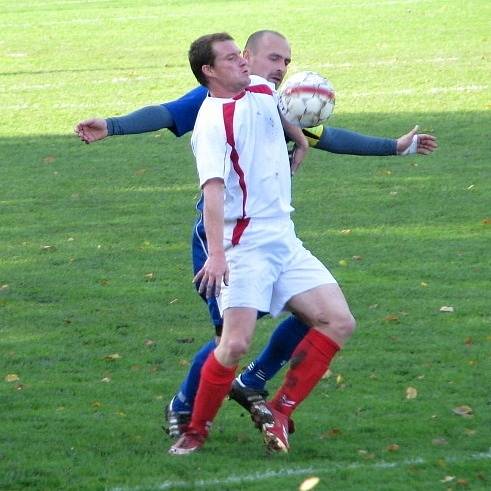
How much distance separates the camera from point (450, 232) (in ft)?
34.0

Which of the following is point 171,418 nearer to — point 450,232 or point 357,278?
point 357,278

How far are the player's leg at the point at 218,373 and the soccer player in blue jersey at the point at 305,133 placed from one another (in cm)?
13

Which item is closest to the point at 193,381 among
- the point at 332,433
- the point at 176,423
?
the point at 176,423

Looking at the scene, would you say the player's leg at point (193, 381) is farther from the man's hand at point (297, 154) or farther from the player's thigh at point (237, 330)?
the man's hand at point (297, 154)

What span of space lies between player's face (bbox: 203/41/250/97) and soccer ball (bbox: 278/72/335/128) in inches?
14.6

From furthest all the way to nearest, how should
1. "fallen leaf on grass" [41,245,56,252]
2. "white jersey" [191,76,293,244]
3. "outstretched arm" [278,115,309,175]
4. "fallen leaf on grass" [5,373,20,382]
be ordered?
"fallen leaf on grass" [41,245,56,252]
"fallen leaf on grass" [5,373,20,382]
"outstretched arm" [278,115,309,175]
"white jersey" [191,76,293,244]

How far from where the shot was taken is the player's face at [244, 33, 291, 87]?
5.96 metres

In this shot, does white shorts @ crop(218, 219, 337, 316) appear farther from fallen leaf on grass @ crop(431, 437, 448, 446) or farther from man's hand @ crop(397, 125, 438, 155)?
fallen leaf on grass @ crop(431, 437, 448, 446)

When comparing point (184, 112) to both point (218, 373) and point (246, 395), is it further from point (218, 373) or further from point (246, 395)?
point (246, 395)

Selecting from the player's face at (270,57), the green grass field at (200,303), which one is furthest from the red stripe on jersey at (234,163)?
the green grass field at (200,303)

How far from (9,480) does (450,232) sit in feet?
18.3

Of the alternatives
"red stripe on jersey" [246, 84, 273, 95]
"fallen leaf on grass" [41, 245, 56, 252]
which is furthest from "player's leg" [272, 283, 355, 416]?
"fallen leaf on grass" [41, 245, 56, 252]

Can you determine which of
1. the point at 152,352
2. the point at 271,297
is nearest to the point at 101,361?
the point at 152,352

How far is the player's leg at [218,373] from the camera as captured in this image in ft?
18.5
